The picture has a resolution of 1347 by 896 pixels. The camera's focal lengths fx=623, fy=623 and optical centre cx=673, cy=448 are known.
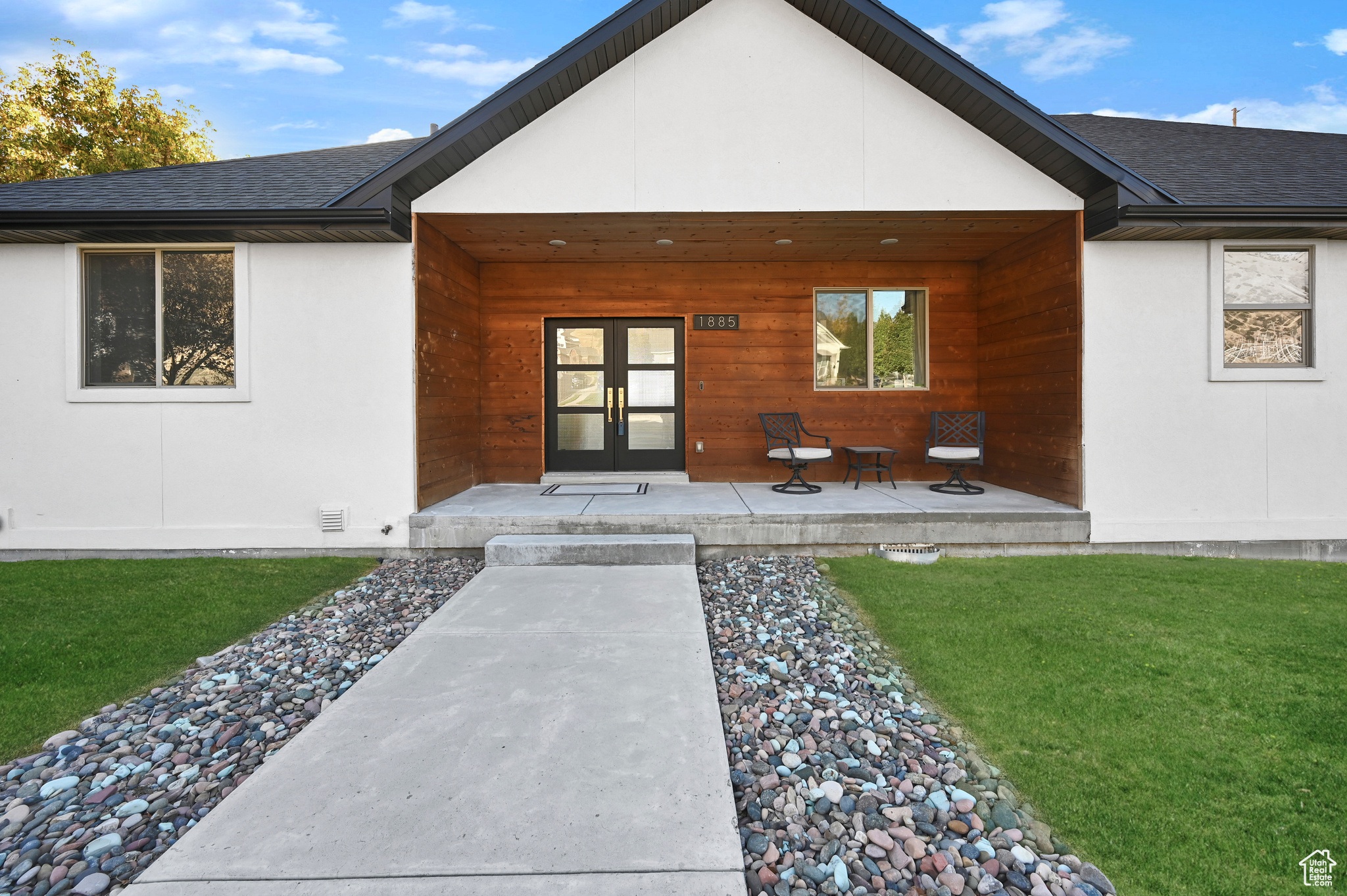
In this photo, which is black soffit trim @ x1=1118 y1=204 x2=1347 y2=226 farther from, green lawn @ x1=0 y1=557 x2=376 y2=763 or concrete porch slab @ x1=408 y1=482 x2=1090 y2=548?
green lawn @ x1=0 y1=557 x2=376 y2=763

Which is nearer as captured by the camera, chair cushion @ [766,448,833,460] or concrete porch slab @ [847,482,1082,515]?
concrete porch slab @ [847,482,1082,515]

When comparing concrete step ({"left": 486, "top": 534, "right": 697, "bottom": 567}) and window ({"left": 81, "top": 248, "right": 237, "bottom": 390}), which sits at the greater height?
window ({"left": 81, "top": 248, "right": 237, "bottom": 390})

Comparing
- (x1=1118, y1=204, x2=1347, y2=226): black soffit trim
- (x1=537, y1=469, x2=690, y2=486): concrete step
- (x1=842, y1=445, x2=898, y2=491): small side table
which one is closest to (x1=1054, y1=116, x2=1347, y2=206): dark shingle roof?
(x1=1118, y1=204, x2=1347, y2=226): black soffit trim

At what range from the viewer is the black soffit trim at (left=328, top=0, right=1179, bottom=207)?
15.5 ft

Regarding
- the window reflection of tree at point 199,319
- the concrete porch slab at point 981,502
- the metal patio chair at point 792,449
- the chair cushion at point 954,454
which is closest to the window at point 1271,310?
the concrete porch slab at point 981,502

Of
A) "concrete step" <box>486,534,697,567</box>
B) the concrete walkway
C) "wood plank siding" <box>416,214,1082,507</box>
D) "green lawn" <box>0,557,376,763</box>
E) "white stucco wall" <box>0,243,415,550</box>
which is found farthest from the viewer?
"wood plank siding" <box>416,214,1082,507</box>

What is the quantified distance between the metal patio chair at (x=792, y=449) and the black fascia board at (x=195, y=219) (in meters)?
4.01

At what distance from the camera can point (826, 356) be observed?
7105 mm

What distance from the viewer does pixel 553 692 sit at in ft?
8.11

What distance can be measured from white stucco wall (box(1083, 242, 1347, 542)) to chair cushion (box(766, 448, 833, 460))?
217 cm

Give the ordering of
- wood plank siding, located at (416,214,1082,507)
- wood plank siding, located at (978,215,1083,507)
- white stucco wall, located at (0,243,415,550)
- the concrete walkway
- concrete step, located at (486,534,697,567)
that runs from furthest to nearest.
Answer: wood plank siding, located at (416,214,1082,507)
wood plank siding, located at (978,215,1083,507)
white stucco wall, located at (0,243,415,550)
concrete step, located at (486,534,697,567)
the concrete walkway

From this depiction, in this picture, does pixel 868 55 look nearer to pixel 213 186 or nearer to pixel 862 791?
pixel 862 791

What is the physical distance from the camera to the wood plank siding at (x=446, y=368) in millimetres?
5227

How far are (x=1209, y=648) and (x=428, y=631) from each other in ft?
12.9
